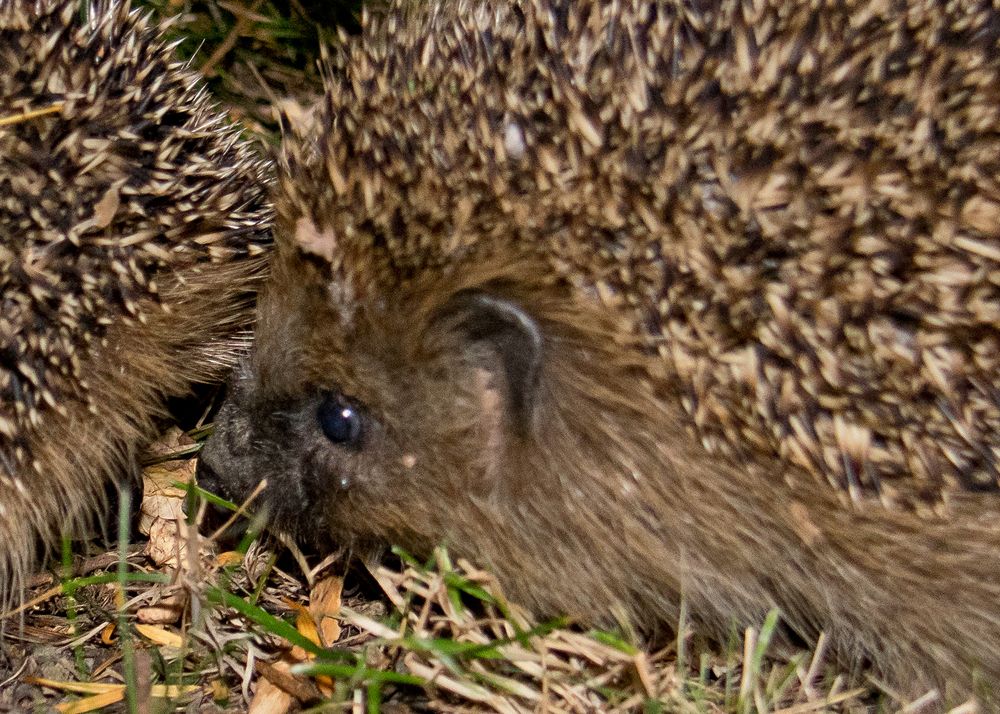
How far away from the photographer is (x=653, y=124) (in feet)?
6.12

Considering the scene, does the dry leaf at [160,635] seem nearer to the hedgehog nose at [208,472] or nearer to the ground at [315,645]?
the ground at [315,645]

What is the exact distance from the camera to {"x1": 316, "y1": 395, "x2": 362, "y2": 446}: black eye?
7.49 ft

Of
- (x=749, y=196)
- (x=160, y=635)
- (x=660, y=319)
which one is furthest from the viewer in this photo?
(x=160, y=635)

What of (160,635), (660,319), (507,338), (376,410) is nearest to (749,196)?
(660,319)

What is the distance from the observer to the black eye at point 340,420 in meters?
2.28

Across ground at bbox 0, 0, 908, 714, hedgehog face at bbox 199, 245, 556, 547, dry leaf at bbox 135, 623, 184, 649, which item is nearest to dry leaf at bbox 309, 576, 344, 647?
ground at bbox 0, 0, 908, 714

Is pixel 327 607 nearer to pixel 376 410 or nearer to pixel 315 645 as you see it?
pixel 315 645

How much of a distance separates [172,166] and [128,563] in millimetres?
868

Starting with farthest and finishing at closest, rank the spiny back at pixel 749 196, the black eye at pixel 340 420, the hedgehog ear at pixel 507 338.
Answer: the black eye at pixel 340 420, the hedgehog ear at pixel 507 338, the spiny back at pixel 749 196

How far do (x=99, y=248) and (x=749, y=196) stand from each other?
117 centimetres

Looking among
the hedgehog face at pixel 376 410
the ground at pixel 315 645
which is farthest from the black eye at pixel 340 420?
the ground at pixel 315 645

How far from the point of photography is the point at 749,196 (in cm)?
183

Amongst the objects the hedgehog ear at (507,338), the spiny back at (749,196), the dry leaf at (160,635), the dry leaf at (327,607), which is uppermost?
the spiny back at (749,196)

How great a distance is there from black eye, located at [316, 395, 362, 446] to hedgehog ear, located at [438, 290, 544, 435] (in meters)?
0.29
